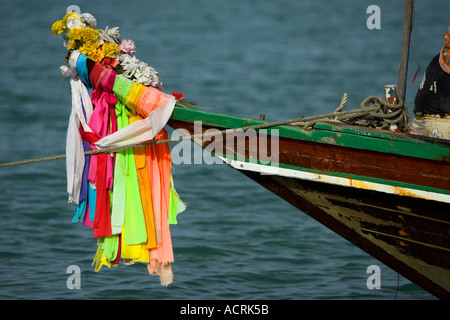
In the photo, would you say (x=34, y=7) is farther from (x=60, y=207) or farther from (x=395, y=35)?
(x=60, y=207)

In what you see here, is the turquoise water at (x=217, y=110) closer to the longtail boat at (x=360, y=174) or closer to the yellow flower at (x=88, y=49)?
the yellow flower at (x=88, y=49)

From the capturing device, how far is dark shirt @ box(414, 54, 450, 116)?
185 inches

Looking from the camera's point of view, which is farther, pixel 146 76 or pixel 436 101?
pixel 436 101

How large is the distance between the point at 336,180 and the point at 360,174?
15 centimetres

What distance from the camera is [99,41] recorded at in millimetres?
4605

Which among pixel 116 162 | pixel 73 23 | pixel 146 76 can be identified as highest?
pixel 73 23

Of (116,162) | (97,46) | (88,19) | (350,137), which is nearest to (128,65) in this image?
(97,46)

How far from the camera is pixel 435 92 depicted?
4730 millimetres

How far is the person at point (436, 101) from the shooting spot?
15.4 feet

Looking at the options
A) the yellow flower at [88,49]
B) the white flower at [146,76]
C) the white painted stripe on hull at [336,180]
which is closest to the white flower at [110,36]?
the yellow flower at [88,49]

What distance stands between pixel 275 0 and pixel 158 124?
74.3ft

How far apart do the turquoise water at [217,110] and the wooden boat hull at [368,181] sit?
1267mm

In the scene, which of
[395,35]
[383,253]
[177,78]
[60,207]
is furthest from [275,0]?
[383,253]

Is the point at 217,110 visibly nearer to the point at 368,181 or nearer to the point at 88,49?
the point at 88,49
